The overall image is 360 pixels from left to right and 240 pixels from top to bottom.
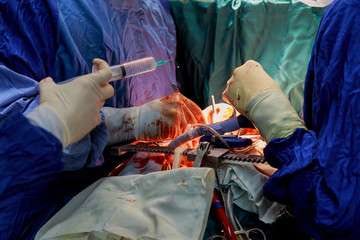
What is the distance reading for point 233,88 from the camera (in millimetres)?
1292

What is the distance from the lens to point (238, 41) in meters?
1.79

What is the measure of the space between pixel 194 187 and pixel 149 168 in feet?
1.21

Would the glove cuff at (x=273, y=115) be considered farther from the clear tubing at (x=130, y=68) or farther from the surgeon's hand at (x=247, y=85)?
the clear tubing at (x=130, y=68)

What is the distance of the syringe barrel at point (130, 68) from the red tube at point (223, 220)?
55 cm

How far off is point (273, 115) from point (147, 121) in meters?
0.51

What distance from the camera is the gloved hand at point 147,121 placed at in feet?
4.15

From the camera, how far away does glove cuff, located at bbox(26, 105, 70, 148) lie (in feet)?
2.36

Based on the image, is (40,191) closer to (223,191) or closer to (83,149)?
(83,149)

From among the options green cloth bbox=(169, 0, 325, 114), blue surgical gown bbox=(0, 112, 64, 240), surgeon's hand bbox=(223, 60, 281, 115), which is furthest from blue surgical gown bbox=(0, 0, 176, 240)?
surgeon's hand bbox=(223, 60, 281, 115)

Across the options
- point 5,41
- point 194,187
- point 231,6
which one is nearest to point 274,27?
point 231,6

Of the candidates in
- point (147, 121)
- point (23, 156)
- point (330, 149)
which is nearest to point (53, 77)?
point (147, 121)

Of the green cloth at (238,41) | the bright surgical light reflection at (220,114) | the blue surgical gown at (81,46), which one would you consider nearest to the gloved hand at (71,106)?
the blue surgical gown at (81,46)

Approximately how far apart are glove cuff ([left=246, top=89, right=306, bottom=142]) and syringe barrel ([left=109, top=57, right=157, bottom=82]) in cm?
43

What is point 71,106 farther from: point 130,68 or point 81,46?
point 81,46
